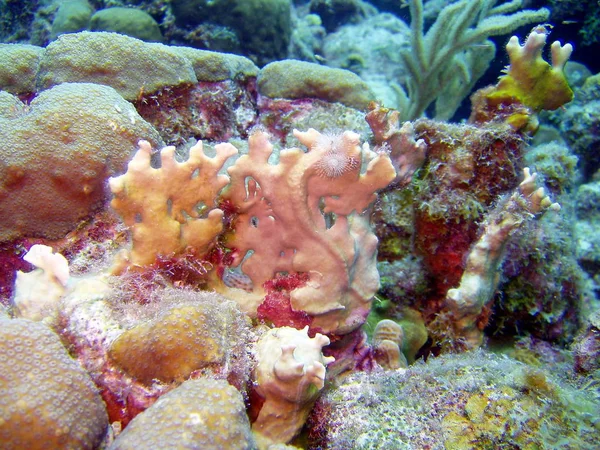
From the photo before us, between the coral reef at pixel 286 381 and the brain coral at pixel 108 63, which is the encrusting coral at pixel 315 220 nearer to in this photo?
the coral reef at pixel 286 381

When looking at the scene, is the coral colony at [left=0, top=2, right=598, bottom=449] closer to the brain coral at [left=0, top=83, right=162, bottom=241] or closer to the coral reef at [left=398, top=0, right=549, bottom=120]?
the brain coral at [left=0, top=83, right=162, bottom=241]

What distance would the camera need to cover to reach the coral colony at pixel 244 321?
146 cm

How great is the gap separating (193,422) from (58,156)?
182cm

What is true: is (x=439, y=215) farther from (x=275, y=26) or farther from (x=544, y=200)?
(x=275, y=26)

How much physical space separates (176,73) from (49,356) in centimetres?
276

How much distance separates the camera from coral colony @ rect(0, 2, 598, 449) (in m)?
1.46

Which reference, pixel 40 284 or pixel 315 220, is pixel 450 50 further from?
pixel 40 284

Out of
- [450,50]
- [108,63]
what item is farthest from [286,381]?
[450,50]

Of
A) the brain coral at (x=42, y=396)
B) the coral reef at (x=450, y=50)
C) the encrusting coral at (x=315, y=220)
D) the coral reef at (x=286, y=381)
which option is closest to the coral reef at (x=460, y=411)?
the coral reef at (x=286, y=381)

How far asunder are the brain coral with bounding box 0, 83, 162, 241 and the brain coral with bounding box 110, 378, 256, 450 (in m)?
1.53

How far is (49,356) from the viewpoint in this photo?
1462mm

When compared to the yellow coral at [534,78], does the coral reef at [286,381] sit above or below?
below

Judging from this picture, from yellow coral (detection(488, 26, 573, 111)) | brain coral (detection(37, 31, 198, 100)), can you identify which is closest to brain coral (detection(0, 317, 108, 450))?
brain coral (detection(37, 31, 198, 100))

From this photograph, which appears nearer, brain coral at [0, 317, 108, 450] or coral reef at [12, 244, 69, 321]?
brain coral at [0, 317, 108, 450]
